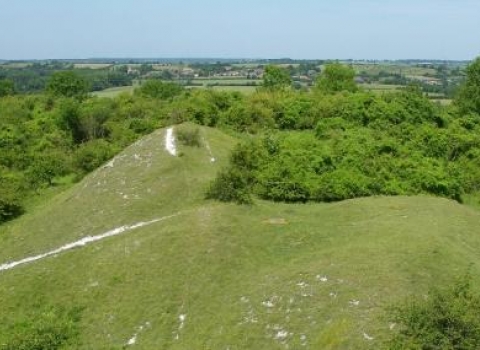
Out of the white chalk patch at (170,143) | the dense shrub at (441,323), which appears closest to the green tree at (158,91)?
the white chalk patch at (170,143)

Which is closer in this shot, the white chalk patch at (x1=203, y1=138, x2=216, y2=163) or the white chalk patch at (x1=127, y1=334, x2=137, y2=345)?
the white chalk patch at (x1=127, y1=334, x2=137, y2=345)

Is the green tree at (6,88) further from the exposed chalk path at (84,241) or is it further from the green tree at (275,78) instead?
the exposed chalk path at (84,241)

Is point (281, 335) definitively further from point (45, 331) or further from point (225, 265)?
point (45, 331)

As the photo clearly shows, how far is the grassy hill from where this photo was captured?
19.5 meters

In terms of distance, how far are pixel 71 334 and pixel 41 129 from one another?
4590cm

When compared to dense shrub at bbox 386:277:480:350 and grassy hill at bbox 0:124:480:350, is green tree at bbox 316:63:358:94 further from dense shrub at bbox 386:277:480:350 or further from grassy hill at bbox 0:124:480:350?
dense shrub at bbox 386:277:480:350

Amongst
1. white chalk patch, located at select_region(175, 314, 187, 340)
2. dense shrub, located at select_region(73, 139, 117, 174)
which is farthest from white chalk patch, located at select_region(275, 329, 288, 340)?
dense shrub, located at select_region(73, 139, 117, 174)

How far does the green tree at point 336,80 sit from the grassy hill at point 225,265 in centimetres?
4238

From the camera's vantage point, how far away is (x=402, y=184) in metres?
34.3

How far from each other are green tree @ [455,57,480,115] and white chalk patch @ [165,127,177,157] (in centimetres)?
3582

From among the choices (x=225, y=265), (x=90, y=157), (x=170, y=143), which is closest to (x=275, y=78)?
(x=90, y=157)

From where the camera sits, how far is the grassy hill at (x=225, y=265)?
19.5 metres

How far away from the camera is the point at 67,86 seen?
83.1m

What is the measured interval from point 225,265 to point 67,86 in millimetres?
67106
